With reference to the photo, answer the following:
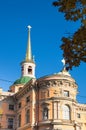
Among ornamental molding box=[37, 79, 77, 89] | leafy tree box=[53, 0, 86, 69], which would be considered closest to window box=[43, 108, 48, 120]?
ornamental molding box=[37, 79, 77, 89]

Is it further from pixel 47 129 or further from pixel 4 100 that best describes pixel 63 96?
pixel 4 100

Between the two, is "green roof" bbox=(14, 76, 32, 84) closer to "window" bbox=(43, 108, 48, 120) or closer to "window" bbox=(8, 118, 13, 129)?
"window" bbox=(8, 118, 13, 129)

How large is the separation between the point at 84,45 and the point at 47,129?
4163cm

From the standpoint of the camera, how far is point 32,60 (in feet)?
244

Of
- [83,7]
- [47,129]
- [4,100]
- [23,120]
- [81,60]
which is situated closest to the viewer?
[83,7]

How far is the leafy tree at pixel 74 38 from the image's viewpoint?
12914mm

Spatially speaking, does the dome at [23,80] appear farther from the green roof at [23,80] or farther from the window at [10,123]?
the window at [10,123]

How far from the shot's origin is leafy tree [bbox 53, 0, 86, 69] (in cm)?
1291

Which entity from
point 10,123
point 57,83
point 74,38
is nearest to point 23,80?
point 10,123

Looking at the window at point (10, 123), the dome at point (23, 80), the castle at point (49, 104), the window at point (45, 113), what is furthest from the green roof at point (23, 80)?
the window at point (45, 113)

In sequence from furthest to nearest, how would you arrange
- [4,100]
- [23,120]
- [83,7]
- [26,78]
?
[26,78]
[4,100]
[23,120]
[83,7]

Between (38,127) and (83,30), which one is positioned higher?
(83,30)

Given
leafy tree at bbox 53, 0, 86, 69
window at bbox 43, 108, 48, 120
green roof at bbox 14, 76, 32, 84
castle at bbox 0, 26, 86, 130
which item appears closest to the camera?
leafy tree at bbox 53, 0, 86, 69

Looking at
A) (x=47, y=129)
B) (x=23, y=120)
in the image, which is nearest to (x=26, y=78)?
(x=23, y=120)
